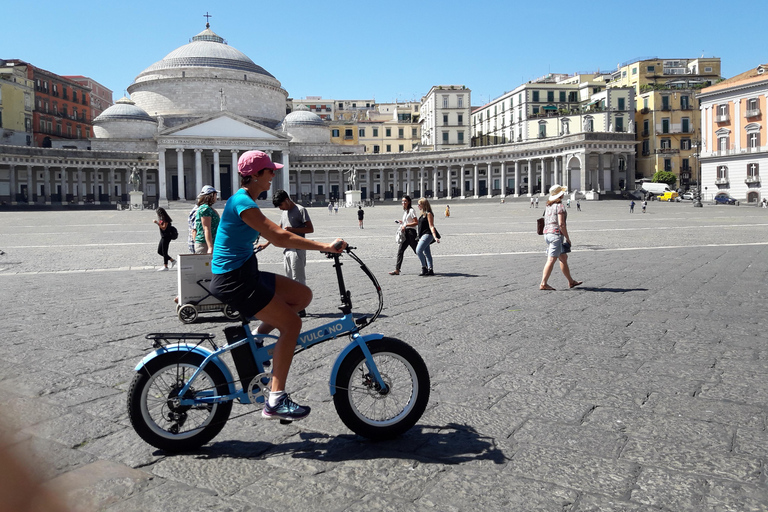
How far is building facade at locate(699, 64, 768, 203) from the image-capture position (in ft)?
171

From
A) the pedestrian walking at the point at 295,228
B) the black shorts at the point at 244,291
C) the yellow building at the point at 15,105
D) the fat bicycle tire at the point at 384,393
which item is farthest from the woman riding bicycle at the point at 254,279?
the yellow building at the point at 15,105

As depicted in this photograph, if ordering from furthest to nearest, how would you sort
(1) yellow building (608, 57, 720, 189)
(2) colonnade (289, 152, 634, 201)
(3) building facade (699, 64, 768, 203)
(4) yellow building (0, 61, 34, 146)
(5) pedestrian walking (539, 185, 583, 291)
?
(1) yellow building (608, 57, 720, 189), (2) colonnade (289, 152, 634, 201), (4) yellow building (0, 61, 34, 146), (3) building facade (699, 64, 768, 203), (5) pedestrian walking (539, 185, 583, 291)

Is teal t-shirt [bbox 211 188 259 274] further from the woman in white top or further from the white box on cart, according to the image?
the woman in white top

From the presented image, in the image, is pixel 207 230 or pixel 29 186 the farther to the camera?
pixel 29 186

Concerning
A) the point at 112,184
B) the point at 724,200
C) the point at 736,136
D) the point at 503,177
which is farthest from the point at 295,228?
the point at 112,184

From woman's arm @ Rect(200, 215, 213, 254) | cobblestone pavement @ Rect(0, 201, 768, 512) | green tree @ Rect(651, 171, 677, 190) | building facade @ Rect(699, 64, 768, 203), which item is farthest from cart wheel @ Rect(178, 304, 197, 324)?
green tree @ Rect(651, 171, 677, 190)

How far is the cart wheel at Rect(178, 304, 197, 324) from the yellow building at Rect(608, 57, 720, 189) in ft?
221

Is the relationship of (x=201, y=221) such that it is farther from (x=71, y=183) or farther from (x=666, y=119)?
(x=71, y=183)

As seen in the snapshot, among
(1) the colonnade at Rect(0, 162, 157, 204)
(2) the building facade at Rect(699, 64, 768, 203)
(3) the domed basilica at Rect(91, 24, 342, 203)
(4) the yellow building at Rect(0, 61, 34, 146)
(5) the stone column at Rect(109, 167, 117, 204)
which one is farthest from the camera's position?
(3) the domed basilica at Rect(91, 24, 342, 203)

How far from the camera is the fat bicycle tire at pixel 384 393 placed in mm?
3746

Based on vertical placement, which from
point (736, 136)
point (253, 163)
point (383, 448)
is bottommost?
point (383, 448)

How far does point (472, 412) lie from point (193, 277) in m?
4.45

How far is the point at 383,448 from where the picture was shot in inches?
147

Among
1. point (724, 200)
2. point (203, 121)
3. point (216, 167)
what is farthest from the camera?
point (203, 121)
